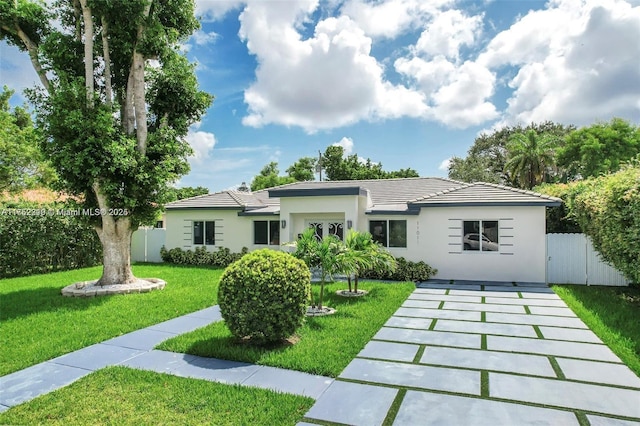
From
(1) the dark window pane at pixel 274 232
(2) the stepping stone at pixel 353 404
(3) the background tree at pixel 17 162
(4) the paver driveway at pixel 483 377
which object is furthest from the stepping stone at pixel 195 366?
(3) the background tree at pixel 17 162

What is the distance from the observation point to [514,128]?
44469 millimetres

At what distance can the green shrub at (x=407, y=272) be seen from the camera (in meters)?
14.8

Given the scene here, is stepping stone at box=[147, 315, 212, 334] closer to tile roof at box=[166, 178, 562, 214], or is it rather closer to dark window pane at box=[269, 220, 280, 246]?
tile roof at box=[166, 178, 562, 214]

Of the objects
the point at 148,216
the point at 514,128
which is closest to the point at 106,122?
the point at 148,216

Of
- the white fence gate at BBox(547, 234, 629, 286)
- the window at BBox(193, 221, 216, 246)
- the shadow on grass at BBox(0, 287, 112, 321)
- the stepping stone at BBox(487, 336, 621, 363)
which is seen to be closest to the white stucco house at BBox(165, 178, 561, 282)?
the white fence gate at BBox(547, 234, 629, 286)

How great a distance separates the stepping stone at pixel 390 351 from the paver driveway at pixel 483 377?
2 centimetres

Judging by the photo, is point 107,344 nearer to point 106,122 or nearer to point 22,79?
point 106,122

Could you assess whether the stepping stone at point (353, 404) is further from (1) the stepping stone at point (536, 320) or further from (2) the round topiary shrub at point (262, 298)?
(1) the stepping stone at point (536, 320)

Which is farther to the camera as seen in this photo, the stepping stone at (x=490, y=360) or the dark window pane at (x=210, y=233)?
the dark window pane at (x=210, y=233)

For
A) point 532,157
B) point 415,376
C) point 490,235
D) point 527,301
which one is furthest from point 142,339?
point 532,157

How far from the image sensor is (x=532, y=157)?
3428 cm

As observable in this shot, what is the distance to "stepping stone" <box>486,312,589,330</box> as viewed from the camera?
8319mm

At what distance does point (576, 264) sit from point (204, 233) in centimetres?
1712

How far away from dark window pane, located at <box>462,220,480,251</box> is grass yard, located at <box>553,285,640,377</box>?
303 cm
